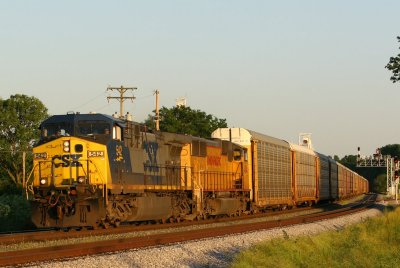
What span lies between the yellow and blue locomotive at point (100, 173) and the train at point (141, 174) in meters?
0.03

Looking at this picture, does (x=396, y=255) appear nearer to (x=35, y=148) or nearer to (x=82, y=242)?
(x=82, y=242)

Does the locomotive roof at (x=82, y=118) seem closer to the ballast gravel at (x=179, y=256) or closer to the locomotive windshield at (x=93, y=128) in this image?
the locomotive windshield at (x=93, y=128)

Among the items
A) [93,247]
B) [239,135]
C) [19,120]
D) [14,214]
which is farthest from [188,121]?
[93,247]

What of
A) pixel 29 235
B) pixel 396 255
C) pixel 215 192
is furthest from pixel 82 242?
pixel 215 192

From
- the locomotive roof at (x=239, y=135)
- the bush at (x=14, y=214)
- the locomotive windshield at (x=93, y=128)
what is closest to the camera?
the locomotive windshield at (x=93, y=128)

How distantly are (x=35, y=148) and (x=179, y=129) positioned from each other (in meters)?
54.0

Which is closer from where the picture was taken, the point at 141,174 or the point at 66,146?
the point at 66,146

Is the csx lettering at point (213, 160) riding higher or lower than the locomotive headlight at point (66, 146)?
lower

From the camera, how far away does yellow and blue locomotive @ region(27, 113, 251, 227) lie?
21.3 meters

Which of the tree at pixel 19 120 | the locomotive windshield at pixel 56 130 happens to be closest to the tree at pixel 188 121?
the tree at pixel 19 120

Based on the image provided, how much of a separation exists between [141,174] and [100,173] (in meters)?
2.83

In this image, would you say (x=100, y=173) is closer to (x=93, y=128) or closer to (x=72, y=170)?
(x=72, y=170)

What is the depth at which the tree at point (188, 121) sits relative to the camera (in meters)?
76.0

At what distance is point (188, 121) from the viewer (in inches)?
3105
